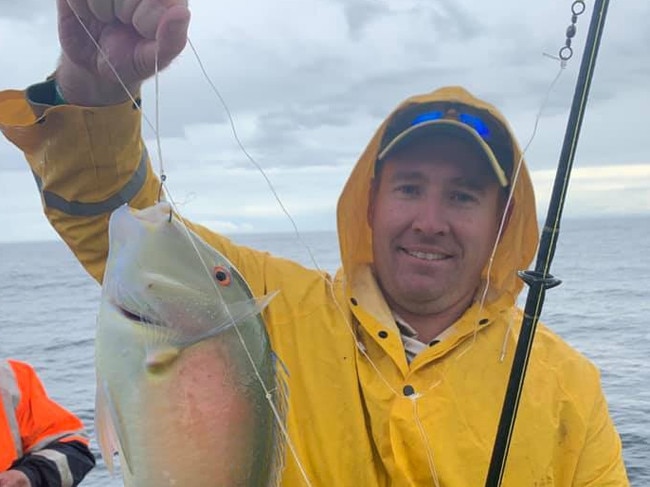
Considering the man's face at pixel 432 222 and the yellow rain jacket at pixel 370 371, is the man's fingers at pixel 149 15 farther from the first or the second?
the man's face at pixel 432 222

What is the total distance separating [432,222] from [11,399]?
2.55 metres

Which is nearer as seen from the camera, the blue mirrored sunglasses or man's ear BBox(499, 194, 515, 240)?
the blue mirrored sunglasses

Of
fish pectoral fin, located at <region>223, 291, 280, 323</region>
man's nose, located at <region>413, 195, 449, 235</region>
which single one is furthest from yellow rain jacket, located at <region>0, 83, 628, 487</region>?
fish pectoral fin, located at <region>223, 291, 280, 323</region>

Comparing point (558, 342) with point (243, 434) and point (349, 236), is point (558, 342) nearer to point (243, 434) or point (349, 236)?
point (349, 236)

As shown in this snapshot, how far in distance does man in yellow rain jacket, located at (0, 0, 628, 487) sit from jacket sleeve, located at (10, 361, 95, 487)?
5.78 ft

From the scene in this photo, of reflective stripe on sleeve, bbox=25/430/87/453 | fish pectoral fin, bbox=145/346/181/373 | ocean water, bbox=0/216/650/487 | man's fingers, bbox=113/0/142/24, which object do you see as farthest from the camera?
ocean water, bbox=0/216/650/487

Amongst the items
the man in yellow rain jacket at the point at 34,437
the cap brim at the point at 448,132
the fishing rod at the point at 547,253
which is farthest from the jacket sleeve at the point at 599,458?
the man in yellow rain jacket at the point at 34,437

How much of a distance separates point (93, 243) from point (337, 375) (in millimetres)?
1045

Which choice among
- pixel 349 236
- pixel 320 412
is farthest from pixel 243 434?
pixel 349 236

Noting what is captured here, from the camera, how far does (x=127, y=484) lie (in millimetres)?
1907

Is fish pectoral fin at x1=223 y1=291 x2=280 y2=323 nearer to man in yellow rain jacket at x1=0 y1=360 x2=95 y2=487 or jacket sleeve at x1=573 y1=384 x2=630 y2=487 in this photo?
jacket sleeve at x1=573 y1=384 x2=630 y2=487

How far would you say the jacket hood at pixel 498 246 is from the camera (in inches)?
128

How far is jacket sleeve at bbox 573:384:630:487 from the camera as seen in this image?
285 centimetres

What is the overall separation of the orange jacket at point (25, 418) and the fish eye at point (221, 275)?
7.81 ft
